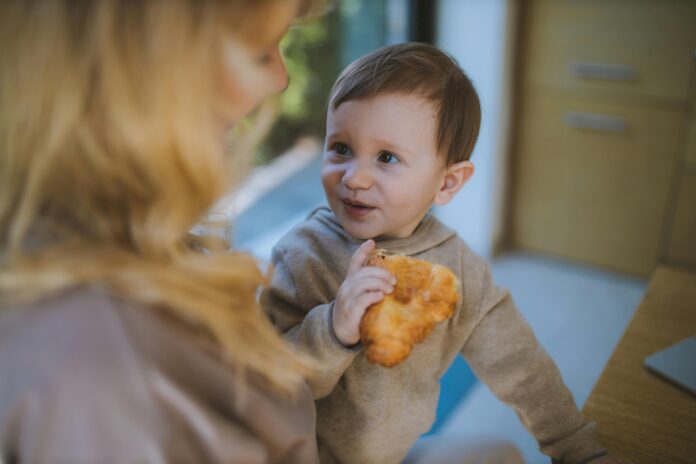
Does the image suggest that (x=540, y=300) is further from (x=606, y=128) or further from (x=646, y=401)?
(x=646, y=401)

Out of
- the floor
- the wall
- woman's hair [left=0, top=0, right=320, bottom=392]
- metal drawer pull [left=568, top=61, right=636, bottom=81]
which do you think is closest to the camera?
woman's hair [left=0, top=0, right=320, bottom=392]

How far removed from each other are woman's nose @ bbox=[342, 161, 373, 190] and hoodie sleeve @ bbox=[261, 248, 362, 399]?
5.1 inches

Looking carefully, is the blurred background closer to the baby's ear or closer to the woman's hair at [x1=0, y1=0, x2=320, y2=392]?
the baby's ear

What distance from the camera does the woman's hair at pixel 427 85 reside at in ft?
2.78

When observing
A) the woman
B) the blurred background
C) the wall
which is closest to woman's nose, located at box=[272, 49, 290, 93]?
the woman

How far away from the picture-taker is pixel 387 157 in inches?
34.0

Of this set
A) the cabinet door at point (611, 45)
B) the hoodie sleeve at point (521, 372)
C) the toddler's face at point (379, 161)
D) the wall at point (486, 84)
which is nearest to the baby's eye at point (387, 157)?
the toddler's face at point (379, 161)

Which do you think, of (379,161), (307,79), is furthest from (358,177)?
(307,79)

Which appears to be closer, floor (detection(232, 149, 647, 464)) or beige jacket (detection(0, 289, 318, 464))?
beige jacket (detection(0, 289, 318, 464))

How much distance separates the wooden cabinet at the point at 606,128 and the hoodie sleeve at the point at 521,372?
1699 mm

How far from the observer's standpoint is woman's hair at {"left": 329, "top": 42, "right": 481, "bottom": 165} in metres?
0.85

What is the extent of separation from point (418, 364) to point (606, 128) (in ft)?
6.01

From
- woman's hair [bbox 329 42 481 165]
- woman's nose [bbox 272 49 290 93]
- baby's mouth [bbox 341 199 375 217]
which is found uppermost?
woman's nose [bbox 272 49 290 93]

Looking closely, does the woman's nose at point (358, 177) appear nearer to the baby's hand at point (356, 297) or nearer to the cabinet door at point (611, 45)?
the baby's hand at point (356, 297)
